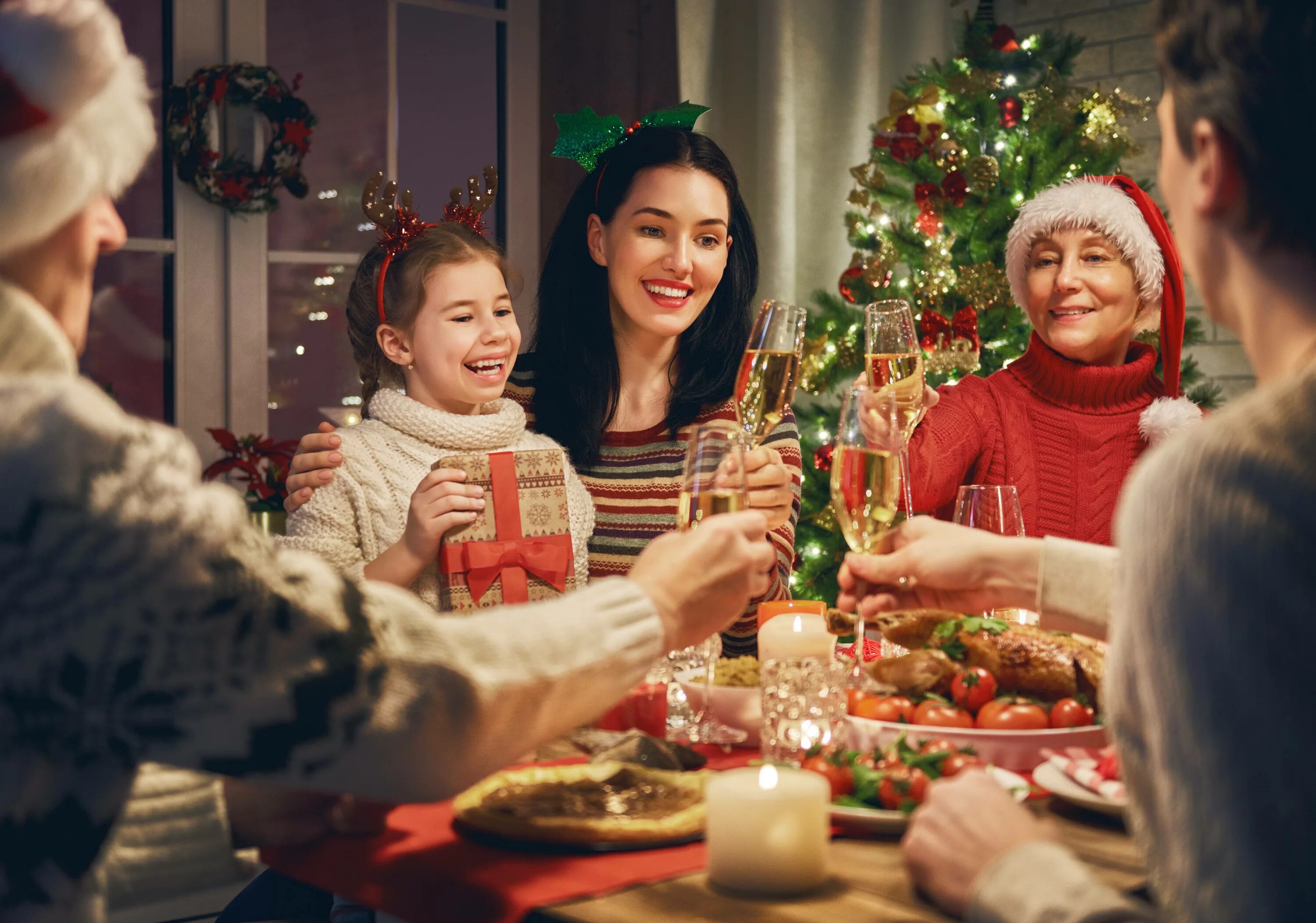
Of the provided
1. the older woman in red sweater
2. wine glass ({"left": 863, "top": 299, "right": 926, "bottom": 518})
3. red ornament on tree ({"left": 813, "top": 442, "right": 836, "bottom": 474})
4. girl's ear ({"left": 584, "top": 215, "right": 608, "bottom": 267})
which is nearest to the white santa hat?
wine glass ({"left": 863, "top": 299, "right": 926, "bottom": 518})

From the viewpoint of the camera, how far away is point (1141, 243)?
126 inches

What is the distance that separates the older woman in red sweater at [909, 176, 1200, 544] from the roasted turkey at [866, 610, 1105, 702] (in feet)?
6.06

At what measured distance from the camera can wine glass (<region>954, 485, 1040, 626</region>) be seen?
5.77ft

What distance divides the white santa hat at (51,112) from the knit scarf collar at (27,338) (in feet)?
0.14

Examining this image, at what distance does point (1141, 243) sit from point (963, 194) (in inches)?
32.5

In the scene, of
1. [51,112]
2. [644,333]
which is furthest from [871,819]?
[644,333]

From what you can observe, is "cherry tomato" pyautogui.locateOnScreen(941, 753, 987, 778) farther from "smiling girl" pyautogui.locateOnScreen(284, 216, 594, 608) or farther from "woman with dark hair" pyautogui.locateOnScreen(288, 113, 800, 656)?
"woman with dark hair" pyautogui.locateOnScreen(288, 113, 800, 656)

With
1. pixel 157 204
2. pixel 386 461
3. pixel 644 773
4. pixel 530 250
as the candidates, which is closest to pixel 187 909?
pixel 644 773

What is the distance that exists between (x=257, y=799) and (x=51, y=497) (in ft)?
1.52

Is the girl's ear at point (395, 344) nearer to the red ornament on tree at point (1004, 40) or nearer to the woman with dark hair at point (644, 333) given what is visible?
the woman with dark hair at point (644, 333)

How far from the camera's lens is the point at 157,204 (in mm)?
3959

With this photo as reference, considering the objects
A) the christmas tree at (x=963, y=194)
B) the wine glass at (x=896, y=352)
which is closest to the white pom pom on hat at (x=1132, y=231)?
the christmas tree at (x=963, y=194)

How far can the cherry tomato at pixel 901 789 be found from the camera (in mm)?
1145

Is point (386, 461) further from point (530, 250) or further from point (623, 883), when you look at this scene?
point (530, 250)
